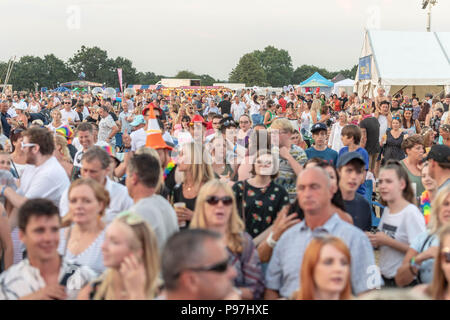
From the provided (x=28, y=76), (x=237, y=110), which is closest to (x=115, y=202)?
(x=237, y=110)

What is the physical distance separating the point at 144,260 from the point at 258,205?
4.95 ft

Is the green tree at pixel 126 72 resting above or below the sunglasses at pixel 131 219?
above

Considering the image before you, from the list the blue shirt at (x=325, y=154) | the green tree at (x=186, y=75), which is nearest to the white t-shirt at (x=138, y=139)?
the blue shirt at (x=325, y=154)

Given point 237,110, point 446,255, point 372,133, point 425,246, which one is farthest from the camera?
point 237,110

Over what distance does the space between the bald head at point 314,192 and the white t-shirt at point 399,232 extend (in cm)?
85

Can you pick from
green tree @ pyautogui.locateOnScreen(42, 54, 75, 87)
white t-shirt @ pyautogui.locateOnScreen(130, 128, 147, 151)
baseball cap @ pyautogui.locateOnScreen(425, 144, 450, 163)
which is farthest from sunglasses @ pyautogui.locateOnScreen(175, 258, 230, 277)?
green tree @ pyautogui.locateOnScreen(42, 54, 75, 87)

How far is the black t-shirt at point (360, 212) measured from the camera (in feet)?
14.1

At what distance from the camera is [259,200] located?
4.07m

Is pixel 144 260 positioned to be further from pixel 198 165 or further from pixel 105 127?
pixel 105 127

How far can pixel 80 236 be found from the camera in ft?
11.4

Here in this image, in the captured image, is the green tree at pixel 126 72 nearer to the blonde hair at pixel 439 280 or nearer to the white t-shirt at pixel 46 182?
the white t-shirt at pixel 46 182

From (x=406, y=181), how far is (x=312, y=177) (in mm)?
1128

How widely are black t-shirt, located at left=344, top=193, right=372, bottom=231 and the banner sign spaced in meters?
20.6
